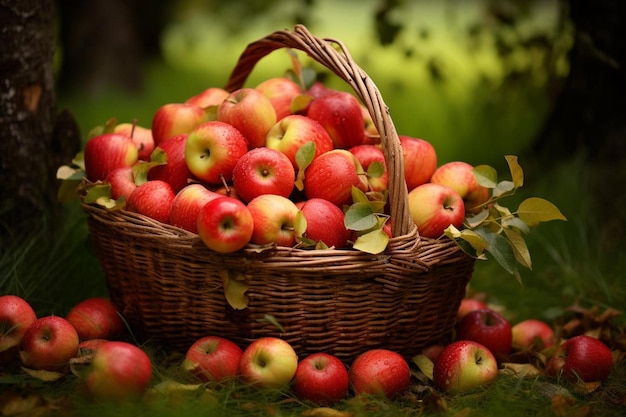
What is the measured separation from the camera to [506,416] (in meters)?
1.81

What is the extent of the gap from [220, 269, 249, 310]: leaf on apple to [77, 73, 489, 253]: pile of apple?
106 millimetres

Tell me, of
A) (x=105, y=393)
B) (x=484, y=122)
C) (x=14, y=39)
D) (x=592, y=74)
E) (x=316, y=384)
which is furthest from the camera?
(x=484, y=122)

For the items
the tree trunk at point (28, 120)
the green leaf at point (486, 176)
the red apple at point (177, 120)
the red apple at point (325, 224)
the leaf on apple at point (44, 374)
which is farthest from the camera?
the tree trunk at point (28, 120)

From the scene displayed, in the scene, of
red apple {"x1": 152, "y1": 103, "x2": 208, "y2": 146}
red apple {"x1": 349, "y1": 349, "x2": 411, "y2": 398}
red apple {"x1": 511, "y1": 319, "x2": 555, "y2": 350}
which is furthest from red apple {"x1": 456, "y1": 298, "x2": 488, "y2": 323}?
red apple {"x1": 152, "y1": 103, "x2": 208, "y2": 146}

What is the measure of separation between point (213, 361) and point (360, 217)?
554 mm

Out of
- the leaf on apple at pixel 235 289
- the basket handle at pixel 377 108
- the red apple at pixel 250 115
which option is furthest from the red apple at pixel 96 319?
the basket handle at pixel 377 108

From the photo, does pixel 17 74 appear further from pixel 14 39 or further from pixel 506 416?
pixel 506 416

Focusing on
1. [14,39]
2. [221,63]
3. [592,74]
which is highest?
[14,39]

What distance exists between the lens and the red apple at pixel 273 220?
1884 mm

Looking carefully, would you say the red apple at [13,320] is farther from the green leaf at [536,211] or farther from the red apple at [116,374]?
the green leaf at [536,211]

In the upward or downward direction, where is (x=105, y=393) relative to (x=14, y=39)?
downward

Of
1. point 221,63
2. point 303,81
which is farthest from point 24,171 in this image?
point 221,63

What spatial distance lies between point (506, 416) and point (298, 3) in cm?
311

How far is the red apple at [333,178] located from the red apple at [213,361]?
512 millimetres
